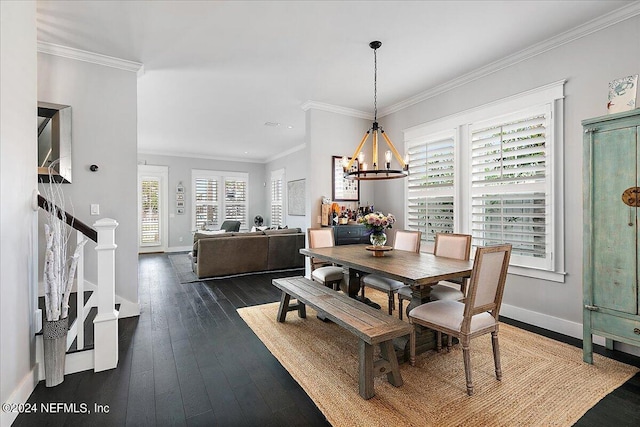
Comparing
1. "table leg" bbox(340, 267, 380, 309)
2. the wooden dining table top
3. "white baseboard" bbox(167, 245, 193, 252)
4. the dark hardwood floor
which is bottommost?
the dark hardwood floor

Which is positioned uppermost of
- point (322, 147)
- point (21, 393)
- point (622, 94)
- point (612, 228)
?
point (322, 147)

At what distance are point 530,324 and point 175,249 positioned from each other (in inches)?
331

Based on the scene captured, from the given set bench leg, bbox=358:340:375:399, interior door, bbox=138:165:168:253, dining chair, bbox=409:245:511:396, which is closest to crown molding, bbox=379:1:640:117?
dining chair, bbox=409:245:511:396

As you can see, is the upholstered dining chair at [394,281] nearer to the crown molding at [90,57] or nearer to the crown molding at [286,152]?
the crown molding at [90,57]

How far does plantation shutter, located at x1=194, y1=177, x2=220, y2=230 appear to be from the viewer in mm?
9031

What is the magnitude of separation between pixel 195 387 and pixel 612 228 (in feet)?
10.8

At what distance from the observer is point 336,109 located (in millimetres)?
4965

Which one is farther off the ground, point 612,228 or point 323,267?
point 612,228

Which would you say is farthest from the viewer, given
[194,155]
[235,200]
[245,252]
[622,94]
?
[235,200]

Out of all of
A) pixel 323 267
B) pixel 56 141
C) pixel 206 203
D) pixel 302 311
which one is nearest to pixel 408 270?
pixel 302 311

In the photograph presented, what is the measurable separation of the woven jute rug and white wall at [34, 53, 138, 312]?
Result: 194 cm

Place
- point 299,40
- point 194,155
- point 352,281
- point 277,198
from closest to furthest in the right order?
point 299,40, point 352,281, point 194,155, point 277,198

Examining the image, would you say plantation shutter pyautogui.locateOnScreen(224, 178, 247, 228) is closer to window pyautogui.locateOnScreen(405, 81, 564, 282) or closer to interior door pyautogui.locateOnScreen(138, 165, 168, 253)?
interior door pyautogui.locateOnScreen(138, 165, 168, 253)

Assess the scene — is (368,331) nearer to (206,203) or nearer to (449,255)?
(449,255)
